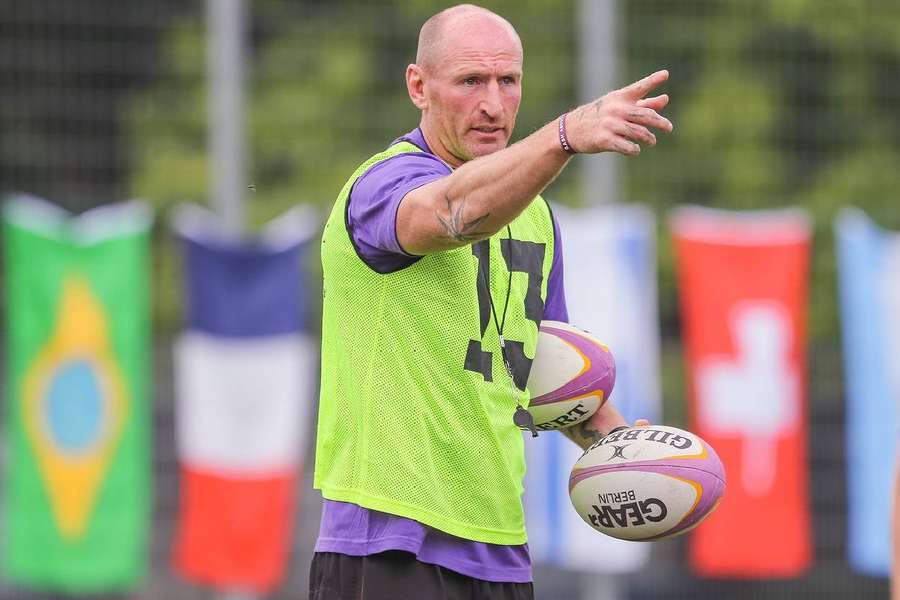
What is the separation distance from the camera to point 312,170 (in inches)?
410

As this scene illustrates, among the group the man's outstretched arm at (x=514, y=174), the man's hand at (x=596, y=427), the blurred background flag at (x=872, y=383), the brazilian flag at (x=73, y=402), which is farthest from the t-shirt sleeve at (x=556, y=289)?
the blurred background flag at (x=872, y=383)

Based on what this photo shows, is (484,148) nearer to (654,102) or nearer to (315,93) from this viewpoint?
(654,102)

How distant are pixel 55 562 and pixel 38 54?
283 centimetres

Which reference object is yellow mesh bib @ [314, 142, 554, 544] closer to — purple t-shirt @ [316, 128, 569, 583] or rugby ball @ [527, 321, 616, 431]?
purple t-shirt @ [316, 128, 569, 583]

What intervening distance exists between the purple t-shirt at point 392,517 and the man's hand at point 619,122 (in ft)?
1.51

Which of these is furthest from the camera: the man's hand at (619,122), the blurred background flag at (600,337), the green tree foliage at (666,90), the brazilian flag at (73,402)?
the green tree foliage at (666,90)

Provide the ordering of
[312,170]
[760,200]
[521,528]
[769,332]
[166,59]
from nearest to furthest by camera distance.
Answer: [521,528] < [769,332] < [166,59] < [312,170] < [760,200]

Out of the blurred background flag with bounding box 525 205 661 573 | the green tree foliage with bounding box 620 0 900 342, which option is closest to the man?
the blurred background flag with bounding box 525 205 661 573

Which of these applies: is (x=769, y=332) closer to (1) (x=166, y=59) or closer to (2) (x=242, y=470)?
(2) (x=242, y=470)

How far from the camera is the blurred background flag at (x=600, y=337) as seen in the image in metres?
8.36

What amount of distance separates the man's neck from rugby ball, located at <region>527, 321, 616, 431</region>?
60cm

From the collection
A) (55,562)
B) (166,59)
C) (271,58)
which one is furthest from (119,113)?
(55,562)

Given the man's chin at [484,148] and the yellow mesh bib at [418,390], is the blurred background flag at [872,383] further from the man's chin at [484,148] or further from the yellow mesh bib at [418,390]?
the man's chin at [484,148]

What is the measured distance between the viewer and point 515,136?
33.9 feet
